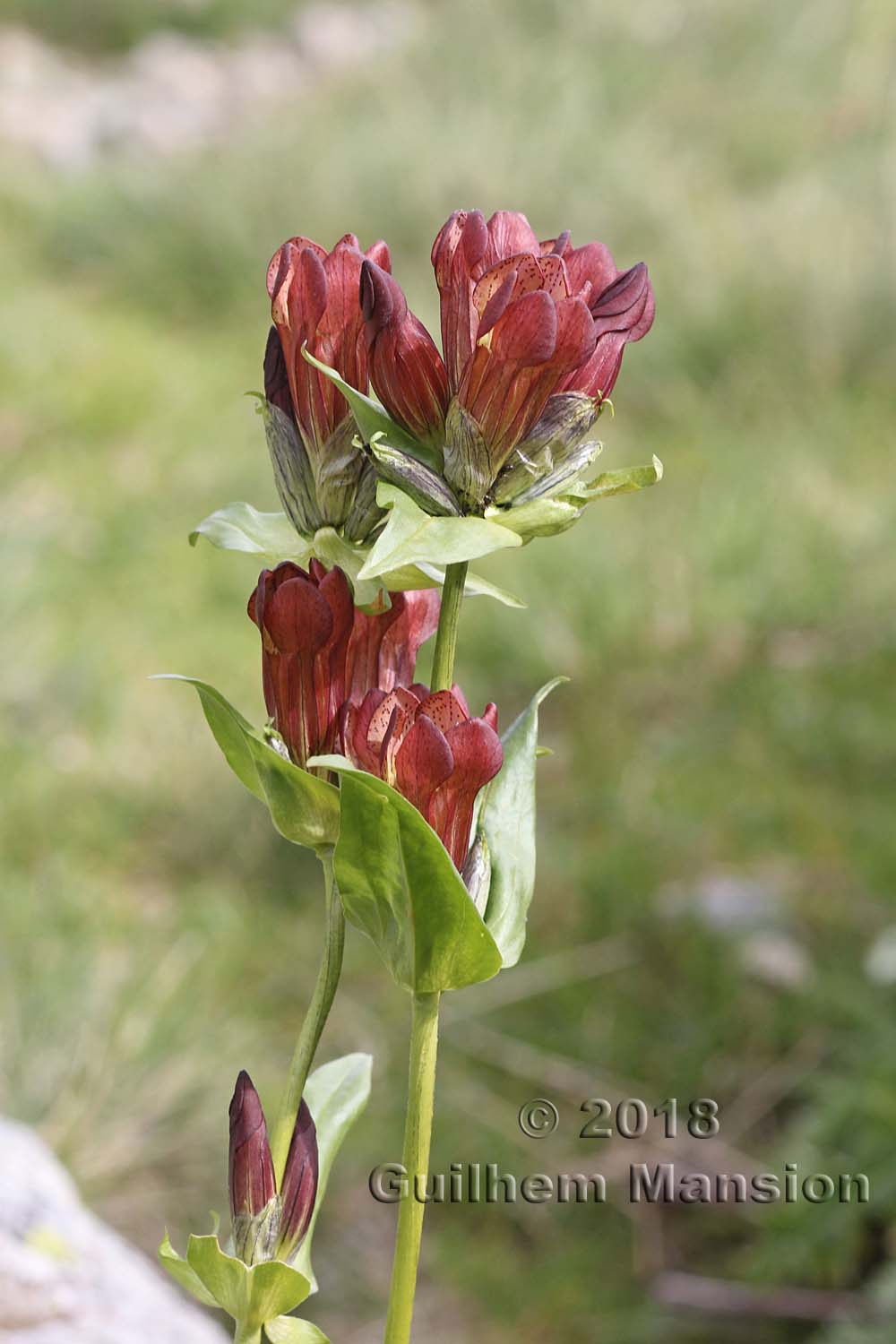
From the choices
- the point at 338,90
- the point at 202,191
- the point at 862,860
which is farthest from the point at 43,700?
the point at 338,90

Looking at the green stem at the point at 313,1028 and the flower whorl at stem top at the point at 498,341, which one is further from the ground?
the flower whorl at stem top at the point at 498,341

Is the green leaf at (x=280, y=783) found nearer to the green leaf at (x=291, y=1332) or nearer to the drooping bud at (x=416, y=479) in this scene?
the drooping bud at (x=416, y=479)

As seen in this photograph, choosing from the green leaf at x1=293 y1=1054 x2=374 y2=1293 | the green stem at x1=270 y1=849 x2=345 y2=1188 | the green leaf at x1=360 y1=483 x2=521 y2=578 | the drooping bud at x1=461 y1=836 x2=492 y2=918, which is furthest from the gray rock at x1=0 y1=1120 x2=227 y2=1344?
the green leaf at x1=360 y1=483 x2=521 y2=578

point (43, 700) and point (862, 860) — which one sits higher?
point (43, 700)

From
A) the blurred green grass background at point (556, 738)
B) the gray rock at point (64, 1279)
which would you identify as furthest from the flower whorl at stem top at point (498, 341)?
the gray rock at point (64, 1279)

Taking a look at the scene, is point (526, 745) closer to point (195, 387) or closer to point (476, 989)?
point (476, 989)

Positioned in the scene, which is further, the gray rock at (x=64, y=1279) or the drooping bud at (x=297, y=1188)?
the gray rock at (x=64, y=1279)
